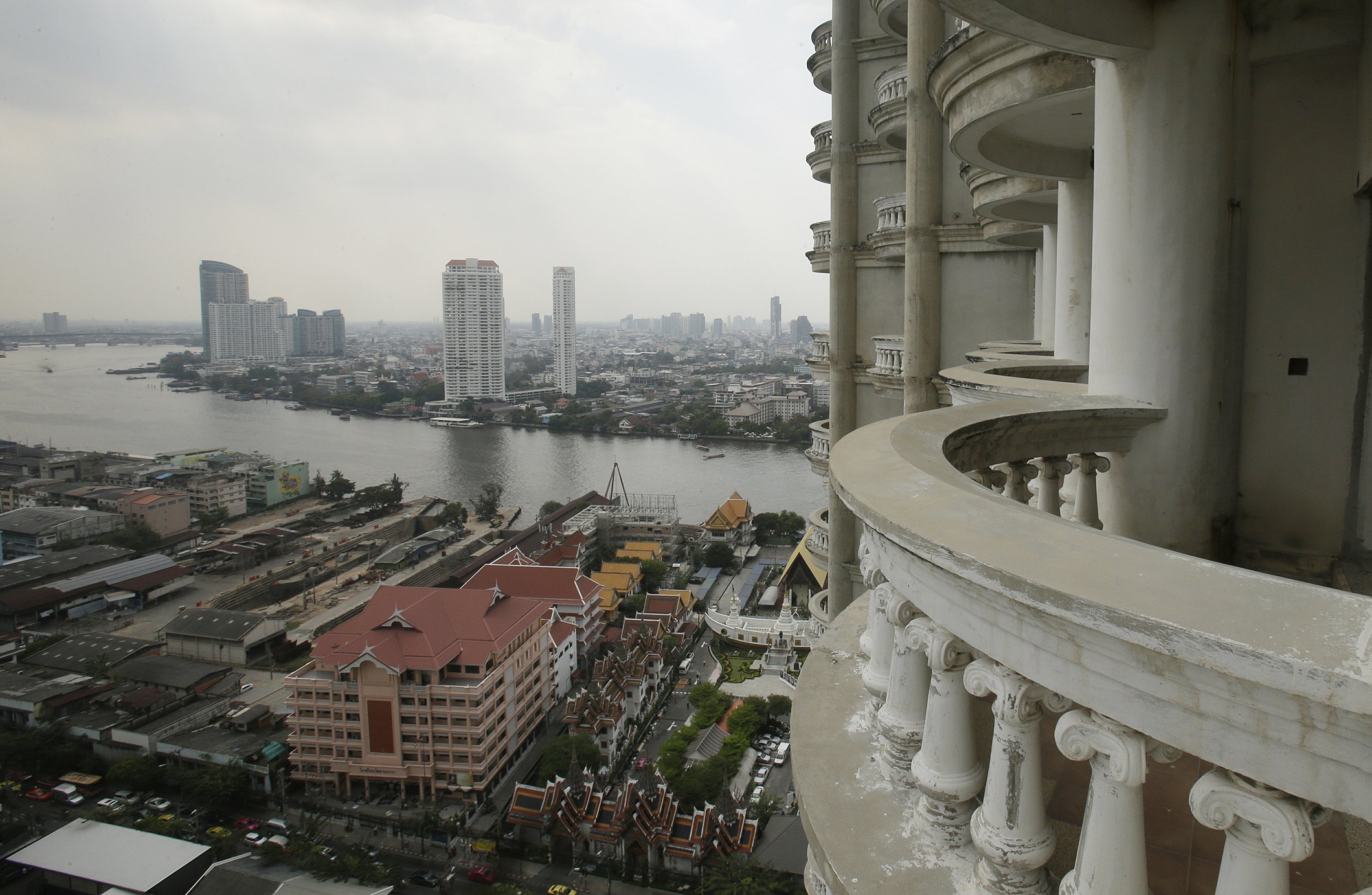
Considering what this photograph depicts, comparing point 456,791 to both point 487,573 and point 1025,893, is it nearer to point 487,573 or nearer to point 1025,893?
point 487,573

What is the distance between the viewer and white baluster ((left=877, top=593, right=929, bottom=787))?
1.07 metres

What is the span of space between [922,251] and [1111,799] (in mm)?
4461

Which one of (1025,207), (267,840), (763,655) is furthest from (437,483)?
(1025,207)

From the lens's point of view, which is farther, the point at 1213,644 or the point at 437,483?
the point at 437,483

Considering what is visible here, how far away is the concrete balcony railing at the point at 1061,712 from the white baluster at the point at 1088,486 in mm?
388

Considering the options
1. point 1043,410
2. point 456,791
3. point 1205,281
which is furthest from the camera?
point 456,791

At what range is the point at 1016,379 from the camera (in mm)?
2160

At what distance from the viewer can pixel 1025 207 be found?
11.7 ft

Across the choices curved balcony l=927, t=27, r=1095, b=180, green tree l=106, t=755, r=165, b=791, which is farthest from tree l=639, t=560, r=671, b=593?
curved balcony l=927, t=27, r=1095, b=180

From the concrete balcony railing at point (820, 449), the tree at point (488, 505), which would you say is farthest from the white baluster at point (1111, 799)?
the tree at point (488, 505)

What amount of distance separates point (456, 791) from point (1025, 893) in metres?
9.56

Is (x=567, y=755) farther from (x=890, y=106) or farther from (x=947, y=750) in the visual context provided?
(x=947, y=750)

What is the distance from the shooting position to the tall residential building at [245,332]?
59719 millimetres

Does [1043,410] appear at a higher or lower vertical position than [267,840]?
higher
